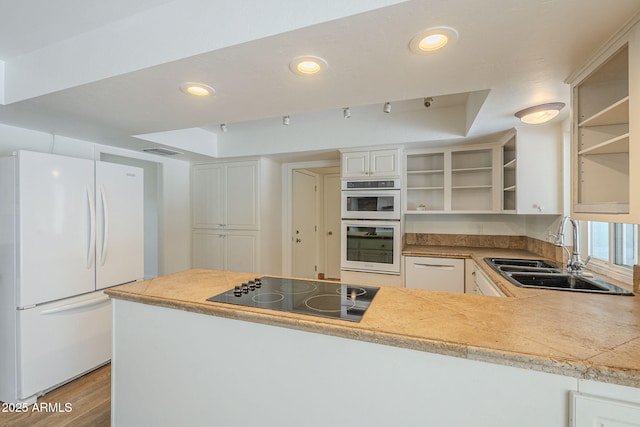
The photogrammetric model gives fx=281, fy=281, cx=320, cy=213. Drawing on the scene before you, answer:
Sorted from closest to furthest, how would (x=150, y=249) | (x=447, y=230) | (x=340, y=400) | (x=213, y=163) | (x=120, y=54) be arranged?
(x=340, y=400) < (x=120, y=54) < (x=447, y=230) < (x=213, y=163) < (x=150, y=249)

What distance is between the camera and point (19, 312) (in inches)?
76.4

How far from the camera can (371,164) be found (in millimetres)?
3299

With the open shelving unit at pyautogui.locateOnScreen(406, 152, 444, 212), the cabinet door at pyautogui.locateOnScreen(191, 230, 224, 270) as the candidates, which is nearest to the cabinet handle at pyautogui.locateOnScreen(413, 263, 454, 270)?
the open shelving unit at pyautogui.locateOnScreen(406, 152, 444, 212)

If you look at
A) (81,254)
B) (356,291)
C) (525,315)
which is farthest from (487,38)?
(81,254)

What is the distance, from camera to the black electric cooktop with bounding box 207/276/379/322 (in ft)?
4.08

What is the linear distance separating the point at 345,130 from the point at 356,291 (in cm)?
227

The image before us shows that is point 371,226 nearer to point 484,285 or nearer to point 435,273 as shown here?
point 435,273

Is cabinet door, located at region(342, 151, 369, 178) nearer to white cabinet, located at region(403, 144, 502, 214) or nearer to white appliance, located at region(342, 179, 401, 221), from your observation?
white appliance, located at region(342, 179, 401, 221)

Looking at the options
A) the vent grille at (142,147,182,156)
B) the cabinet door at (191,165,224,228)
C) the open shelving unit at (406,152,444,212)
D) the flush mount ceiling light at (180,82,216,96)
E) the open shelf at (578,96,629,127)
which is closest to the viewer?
the open shelf at (578,96,629,127)

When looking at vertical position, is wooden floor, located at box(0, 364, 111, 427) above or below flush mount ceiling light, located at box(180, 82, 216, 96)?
below

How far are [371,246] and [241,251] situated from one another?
183cm

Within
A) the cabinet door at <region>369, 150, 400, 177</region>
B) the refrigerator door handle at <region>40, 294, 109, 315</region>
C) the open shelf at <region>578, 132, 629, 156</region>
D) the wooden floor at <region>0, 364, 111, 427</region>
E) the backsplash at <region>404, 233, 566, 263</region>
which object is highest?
the cabinet door at <region>369, 150, 400, 177</region>

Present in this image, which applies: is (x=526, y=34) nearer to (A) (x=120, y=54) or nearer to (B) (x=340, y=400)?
(B) (x=340, y=400)

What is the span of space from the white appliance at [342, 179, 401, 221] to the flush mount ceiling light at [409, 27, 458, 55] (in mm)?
1996
